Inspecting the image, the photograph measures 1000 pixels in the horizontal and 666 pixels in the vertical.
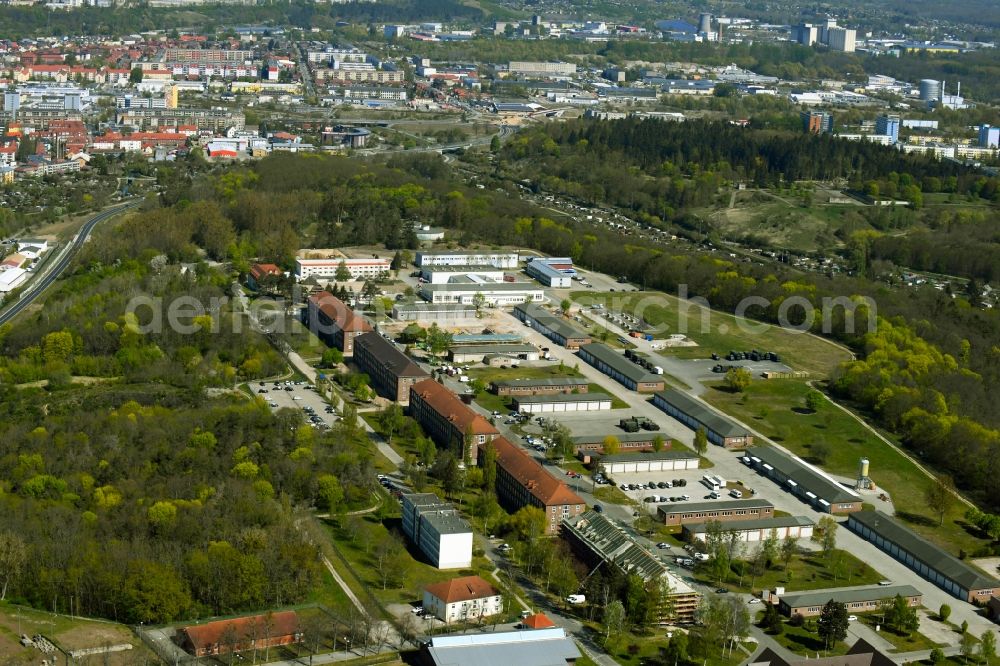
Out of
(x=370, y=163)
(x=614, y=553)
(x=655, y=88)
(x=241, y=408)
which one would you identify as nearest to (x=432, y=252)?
(x=370, y=163)

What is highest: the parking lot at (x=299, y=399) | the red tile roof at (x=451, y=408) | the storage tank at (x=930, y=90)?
the storage tank at (x=930, y=90)

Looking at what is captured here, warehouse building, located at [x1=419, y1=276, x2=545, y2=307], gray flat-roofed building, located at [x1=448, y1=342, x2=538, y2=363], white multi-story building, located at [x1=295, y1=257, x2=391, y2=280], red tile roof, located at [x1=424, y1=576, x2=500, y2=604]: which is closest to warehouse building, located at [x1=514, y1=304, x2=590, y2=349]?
warehouse building, located at [x1=419, y1=276, x2=545, y2=307]

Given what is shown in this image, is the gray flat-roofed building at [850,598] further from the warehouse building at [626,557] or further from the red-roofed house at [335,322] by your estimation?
the red-roofed house at [335,322]

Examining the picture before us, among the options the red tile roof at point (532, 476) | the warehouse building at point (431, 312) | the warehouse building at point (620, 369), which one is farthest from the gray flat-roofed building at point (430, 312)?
the red tile roof at point (532, 476)

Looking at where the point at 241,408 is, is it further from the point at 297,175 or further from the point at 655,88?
the point at 655,88

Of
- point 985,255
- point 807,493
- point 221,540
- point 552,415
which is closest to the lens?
point 221,540

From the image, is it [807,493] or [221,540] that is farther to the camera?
[807,493]

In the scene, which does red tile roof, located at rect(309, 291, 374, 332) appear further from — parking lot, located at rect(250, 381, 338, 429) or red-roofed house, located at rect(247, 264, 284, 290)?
parking lot, located at rect(250, 381, 338, 429)

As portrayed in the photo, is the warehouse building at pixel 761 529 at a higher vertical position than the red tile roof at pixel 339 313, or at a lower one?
lower
